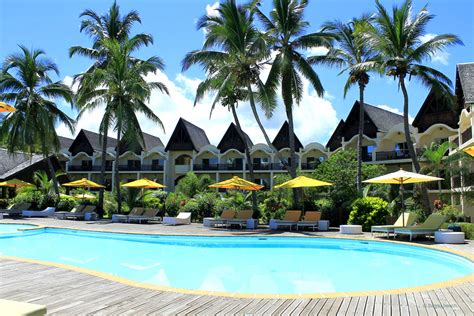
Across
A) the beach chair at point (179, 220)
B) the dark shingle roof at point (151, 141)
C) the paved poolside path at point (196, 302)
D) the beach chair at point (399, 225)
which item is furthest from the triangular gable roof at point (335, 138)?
the paved poolside path at point (196, 302)

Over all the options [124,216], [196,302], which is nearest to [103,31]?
[124,216]

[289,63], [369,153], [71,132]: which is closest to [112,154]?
[71,132]

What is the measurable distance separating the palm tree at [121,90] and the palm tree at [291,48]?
8337mm

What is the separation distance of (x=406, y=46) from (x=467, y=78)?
19.7 ft

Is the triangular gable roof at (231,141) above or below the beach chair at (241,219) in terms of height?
above

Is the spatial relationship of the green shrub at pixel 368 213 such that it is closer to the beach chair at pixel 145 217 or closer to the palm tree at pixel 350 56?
the palm tree at pixel 350 56

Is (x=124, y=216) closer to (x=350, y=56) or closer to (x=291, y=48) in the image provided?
(x=291, y=48)

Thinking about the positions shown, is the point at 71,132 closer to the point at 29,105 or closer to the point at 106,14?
the point at 29,105

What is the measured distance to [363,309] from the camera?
16.2 ft

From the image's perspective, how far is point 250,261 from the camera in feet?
35.4

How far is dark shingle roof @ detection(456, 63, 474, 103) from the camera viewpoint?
65.9ft

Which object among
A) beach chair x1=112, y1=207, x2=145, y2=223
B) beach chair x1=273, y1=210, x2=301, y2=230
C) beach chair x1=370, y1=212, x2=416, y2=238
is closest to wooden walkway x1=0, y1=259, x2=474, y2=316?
beach chair x1=370, y1=212, x2=416, y2=238

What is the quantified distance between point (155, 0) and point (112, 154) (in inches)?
1405

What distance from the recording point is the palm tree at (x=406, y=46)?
59.9 ft
